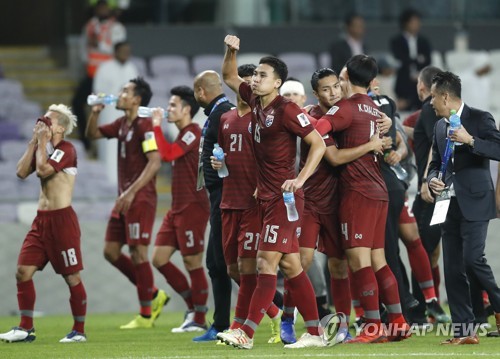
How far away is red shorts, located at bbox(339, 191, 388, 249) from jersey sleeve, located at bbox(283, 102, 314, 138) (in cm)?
85

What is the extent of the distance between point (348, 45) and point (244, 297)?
8420 millimetres

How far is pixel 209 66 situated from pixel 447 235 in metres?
10.5

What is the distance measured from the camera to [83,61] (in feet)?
66.8

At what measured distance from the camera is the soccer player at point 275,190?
30.3 feet

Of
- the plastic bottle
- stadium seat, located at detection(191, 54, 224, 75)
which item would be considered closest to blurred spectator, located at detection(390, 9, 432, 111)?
stadium seat, located at detection(191, 54, 224, 75)

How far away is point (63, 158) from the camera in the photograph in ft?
35.8

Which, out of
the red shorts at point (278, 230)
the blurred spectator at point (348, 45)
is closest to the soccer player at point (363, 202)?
the red shorts at point (278, 230)

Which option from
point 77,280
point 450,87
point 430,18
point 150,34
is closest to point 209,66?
point 150,34

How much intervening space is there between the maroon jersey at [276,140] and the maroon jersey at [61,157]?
6.88 ft

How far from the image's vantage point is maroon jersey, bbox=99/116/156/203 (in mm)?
12266

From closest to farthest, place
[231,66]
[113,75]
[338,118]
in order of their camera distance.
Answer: [231,66] → [338,118] → [113,75]

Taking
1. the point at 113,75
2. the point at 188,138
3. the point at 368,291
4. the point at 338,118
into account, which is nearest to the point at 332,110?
the point at 338,118

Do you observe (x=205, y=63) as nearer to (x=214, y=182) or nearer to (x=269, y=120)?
(x=214, y=182)

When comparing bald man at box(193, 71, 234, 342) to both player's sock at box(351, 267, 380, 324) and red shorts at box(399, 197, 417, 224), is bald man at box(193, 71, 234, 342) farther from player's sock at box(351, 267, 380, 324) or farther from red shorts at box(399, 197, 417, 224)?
red shorts at box(399, 197, 417, 224)
